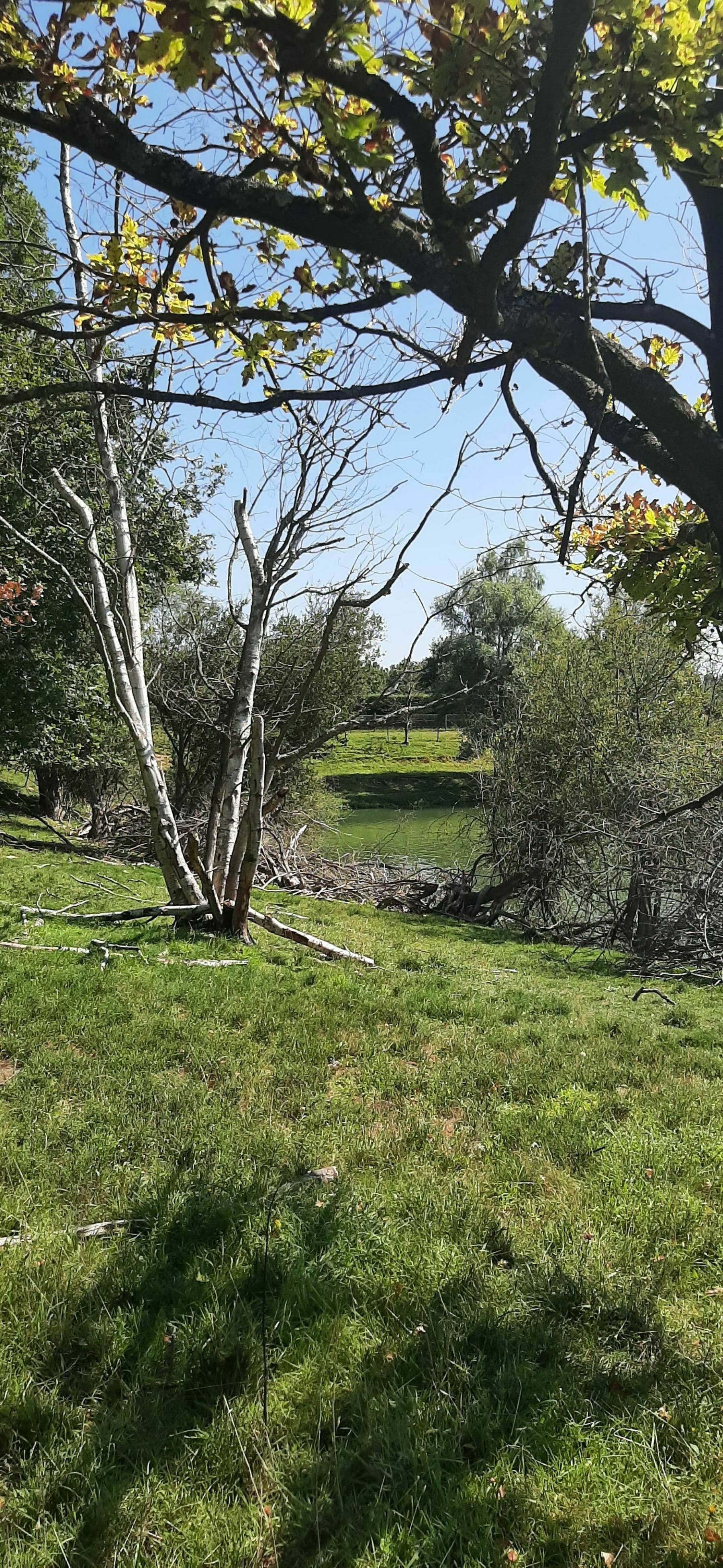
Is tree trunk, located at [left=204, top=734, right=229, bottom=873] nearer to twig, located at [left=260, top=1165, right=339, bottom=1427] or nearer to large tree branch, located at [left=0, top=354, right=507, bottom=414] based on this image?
twig, located at [left=260, top=1165, right=339, bottom=1427]

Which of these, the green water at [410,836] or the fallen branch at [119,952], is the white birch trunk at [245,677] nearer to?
the fallen branch at [119,952]

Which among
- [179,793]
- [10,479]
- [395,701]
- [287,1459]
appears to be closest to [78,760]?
[179,793]

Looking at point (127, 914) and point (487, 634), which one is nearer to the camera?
point (127, 914)

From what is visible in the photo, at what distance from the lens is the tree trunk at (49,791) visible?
19.4m

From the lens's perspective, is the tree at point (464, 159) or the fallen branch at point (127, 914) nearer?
the tree at point (464, 159)

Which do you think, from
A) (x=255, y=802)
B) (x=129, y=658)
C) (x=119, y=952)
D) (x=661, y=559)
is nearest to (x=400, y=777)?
(x=129, y=658)

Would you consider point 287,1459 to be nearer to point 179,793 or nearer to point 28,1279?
point 28,1279

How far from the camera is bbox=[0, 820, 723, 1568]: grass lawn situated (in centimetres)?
200

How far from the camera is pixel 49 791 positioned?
19.9 metres

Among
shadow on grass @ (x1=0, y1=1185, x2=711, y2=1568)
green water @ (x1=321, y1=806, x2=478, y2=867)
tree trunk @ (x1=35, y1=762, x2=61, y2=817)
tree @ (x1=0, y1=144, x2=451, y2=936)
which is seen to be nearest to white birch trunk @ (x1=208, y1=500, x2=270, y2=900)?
tree @ (x1=0, y1=144, x2=451, y2=936)

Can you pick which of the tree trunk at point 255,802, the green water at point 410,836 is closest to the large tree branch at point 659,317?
the tree trunk at point 255,802

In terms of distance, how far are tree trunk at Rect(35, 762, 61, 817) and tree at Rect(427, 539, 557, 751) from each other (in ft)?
34.8

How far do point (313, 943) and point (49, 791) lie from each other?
1365 cm

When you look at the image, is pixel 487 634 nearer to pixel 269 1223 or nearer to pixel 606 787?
pixel 606 787
